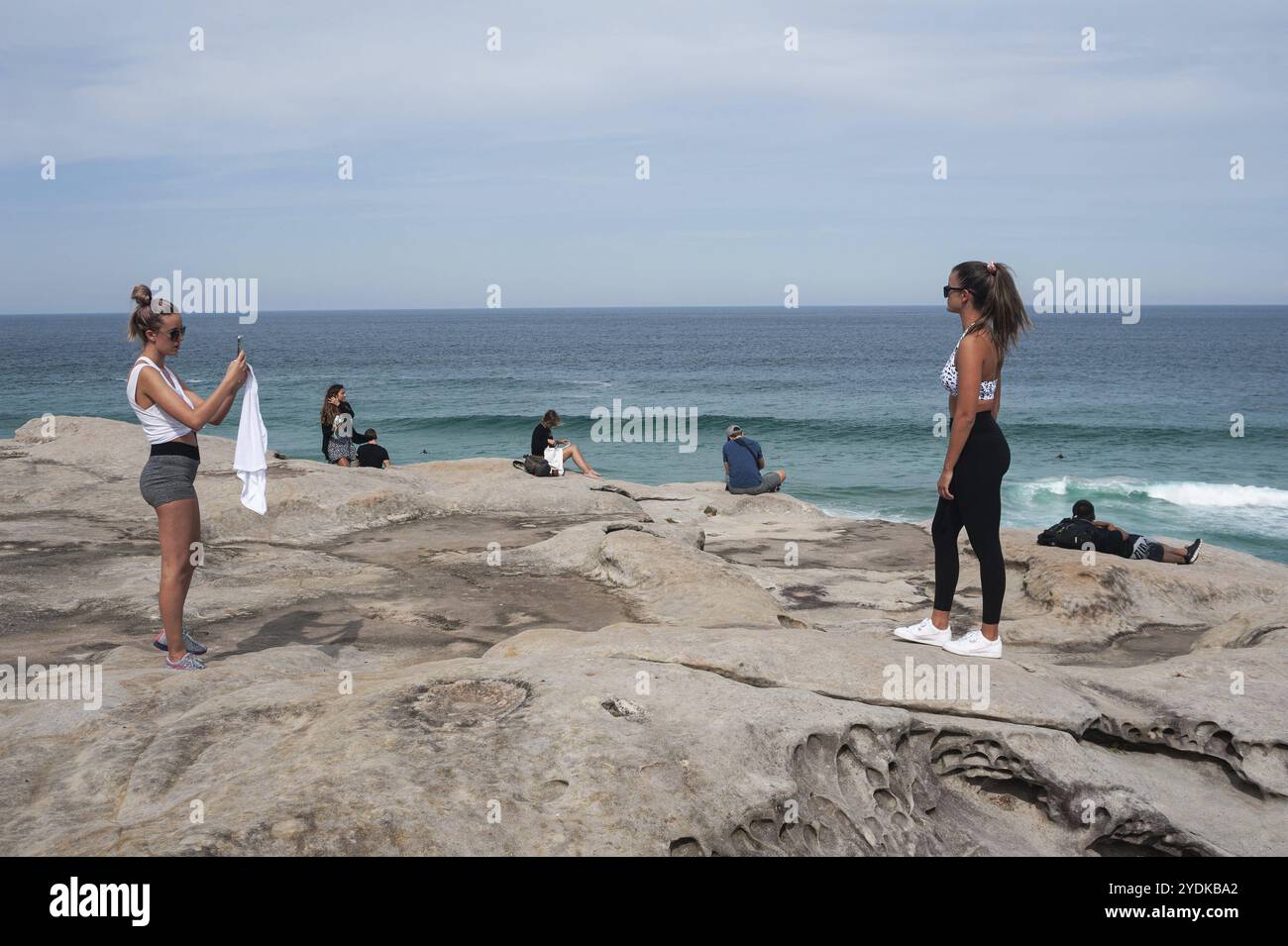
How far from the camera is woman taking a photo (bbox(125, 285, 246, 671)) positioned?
535 centimetres

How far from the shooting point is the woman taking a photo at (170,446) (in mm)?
5352

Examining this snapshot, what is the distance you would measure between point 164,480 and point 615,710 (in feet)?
8.97

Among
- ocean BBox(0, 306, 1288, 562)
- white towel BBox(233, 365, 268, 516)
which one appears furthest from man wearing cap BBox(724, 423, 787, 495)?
white towel BBox(233, 365, 268, 516)

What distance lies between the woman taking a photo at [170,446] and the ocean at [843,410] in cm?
1227

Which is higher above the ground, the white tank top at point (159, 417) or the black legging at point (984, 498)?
→ the white tank top at point (159, 417)

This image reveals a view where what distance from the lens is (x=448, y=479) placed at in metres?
15.0

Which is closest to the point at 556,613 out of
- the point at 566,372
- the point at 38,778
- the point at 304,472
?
the point at 38,778

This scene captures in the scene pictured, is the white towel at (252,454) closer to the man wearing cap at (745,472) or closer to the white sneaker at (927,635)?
the white sneaker at (927,635)

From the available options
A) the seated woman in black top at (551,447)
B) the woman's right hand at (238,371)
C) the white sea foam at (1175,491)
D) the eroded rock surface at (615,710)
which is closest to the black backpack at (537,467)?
the seated woman in black top at (551,447)

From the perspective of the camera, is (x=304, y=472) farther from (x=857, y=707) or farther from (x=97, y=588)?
(x=857, y=707)

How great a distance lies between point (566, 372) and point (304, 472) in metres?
62.0

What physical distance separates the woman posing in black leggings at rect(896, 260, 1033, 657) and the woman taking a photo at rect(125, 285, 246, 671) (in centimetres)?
372

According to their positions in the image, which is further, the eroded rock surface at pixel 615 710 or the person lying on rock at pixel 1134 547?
the person lying on rock at pixel 1134 547

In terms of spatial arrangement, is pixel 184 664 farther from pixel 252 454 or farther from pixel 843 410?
pixel 843 410
